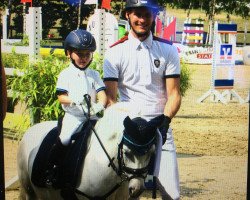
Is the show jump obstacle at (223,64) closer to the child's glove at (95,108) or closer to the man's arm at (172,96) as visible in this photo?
the man's arm at (172,96)

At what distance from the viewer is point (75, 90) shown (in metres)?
3.74

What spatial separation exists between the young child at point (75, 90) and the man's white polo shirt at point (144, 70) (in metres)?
0.15

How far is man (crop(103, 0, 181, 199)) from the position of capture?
3.60 m

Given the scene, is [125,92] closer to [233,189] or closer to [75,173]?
[75,173]

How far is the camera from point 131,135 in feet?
10.2

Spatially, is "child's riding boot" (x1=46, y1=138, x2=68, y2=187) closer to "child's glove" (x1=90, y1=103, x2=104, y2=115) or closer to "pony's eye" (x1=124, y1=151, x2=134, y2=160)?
"child's glove" (x1=90, y1=103, x2=104, y2=115)

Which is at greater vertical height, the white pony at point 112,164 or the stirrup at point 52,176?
the white pony at point 112,164

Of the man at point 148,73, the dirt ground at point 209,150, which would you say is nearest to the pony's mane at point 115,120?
the man at point 148,73

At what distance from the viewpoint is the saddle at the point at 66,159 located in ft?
11.5

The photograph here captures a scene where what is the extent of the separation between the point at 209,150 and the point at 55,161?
5.48m

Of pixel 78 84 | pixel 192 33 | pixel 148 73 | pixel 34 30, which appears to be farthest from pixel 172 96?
pixel 192 33

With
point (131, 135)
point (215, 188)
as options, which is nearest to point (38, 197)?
point (131, 135)

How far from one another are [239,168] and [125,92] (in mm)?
4270

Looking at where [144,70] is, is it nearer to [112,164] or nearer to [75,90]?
[75,90]
